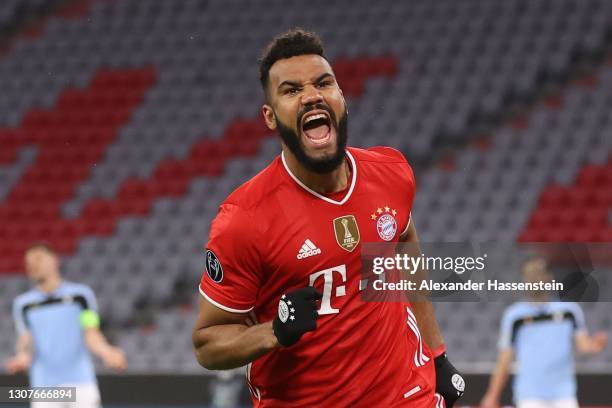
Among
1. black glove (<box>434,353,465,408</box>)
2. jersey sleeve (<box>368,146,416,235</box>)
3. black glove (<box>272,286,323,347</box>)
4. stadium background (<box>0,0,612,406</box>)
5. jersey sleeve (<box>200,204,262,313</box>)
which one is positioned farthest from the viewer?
stadium background (<box>0,0,612,406</box>)

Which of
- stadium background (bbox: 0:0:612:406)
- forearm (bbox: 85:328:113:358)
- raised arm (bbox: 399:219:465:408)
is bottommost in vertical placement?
raised arm (bbox: 399:219:465:408)

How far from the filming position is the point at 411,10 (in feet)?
44.8

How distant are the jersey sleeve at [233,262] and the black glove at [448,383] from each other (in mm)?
883

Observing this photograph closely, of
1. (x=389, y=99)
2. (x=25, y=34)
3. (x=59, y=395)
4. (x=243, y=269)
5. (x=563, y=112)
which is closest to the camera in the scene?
(x=243, y=269)

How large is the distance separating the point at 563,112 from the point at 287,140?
370 inches

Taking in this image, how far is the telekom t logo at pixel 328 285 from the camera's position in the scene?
3094 mm

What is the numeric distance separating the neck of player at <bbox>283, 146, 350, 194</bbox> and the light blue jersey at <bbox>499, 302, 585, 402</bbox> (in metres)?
4.09

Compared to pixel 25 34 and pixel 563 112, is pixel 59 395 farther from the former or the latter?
pixel 25 34

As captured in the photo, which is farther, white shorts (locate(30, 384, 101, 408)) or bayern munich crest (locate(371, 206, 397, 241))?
white shorts (locate(30, 384, 101, 408))

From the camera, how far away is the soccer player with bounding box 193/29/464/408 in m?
3.04

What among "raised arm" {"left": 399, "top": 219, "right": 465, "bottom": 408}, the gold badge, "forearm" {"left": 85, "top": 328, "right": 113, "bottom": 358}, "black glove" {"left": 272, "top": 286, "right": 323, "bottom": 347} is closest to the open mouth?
the gold badge

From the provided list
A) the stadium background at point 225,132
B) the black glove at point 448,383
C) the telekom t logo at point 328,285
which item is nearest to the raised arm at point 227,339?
the telekom t logo at point 328,285

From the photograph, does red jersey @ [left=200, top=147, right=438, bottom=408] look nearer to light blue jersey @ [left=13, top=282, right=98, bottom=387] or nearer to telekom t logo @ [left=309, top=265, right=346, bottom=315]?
telekom t logo @ [left=309, top=265, right=346, bottom=315]

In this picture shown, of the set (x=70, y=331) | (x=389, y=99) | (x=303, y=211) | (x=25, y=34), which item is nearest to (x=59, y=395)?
(x=70, y=331)
